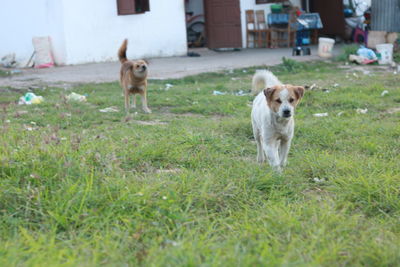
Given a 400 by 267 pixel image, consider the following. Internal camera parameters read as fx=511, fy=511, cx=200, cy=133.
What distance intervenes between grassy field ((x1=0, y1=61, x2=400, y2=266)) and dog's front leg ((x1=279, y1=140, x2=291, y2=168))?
114 mm

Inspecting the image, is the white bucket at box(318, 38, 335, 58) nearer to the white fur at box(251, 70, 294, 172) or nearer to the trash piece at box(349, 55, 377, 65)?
the trash piece at box(349, 55, 377, 65)

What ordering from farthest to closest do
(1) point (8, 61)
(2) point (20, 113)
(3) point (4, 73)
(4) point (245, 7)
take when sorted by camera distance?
(4) point (245, 7), (1) point (8, 61), (3) point (4, 73), (2) point (20, 113)

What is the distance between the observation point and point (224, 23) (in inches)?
707

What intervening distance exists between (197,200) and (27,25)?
41.1 ft

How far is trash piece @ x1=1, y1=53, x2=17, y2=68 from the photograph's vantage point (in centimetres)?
1449

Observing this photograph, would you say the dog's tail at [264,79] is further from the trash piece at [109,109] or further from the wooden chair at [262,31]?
the wooden chair at [262,31]

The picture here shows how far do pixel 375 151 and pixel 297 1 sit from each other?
53.3 ft

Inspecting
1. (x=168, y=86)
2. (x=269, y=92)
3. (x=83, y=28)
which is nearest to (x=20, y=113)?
(x=168, y=86)

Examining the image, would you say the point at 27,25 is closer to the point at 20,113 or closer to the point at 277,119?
the point at 20,113

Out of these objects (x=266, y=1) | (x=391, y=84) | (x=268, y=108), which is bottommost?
(x=391, y=84)

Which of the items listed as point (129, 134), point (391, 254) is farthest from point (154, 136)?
point (391, 254)

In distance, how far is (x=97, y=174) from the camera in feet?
11.6

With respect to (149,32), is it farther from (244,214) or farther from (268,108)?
(244,214)

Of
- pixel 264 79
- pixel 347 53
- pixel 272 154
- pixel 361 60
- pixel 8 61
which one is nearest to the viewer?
pixel 272 154
